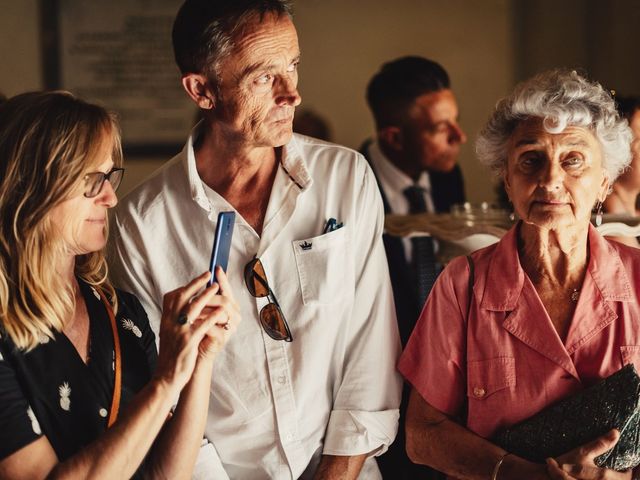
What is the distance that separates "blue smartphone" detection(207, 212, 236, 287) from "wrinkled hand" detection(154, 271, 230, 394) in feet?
0.07

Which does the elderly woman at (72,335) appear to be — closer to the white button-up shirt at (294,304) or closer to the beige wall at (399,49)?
the white button-up shirt at (294,304)

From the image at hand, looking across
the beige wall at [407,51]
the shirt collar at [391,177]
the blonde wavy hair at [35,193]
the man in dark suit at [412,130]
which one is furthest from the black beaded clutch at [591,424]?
the beige wall at [407,51]

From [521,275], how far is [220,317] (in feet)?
2.35

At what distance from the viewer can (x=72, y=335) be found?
5.65 feet

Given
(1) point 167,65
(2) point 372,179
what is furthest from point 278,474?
(1) point 167,65

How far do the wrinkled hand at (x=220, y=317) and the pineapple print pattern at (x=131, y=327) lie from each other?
213mm

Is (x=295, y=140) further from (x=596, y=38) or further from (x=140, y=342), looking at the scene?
(x=596, y=38)

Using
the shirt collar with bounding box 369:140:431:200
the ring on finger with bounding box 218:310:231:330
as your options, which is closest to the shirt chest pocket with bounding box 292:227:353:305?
the ring on finger with bounding box 218:310:231:330

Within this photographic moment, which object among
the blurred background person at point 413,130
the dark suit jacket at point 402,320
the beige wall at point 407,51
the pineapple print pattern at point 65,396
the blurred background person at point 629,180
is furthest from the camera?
the beige wall at point 407,51

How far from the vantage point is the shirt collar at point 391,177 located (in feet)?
12.0

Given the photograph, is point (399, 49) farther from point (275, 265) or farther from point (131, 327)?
point (131, 327)

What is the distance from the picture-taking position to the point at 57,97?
168 centimetres

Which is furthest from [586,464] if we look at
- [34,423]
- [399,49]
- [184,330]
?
[399,49]

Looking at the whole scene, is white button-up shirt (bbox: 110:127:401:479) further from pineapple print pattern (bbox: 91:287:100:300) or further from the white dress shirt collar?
the white dress shirt collar
